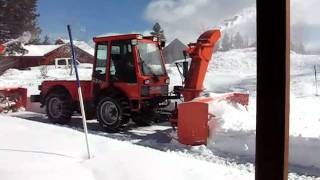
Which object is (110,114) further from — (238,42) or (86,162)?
(238,42)

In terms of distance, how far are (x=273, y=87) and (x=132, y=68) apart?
7.67 metres

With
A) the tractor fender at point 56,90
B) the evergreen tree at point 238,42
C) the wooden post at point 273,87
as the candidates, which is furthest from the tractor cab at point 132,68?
the evergreen tree at point 238,42

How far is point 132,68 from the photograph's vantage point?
34.1 feet

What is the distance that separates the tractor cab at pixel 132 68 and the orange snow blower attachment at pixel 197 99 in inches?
31.0

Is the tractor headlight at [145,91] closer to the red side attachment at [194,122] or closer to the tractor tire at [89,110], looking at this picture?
the tractor tire at [89,110]

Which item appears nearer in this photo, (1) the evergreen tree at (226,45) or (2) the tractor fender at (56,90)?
(2) the tractor fender at (56,90)

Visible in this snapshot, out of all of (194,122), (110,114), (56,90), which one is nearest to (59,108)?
(56,90)

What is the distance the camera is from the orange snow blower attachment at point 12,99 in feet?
46.4

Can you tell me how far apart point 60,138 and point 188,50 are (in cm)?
436

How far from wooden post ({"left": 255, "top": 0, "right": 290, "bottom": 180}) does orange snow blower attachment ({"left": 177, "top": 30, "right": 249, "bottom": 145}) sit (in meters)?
5.74

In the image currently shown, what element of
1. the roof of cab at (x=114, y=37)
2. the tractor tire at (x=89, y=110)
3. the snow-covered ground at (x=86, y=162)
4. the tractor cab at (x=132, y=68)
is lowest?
the snow-covered ground at (x=86, y=162)

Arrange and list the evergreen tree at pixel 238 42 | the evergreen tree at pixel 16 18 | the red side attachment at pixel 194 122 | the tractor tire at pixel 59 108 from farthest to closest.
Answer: the evergreen tree at pixel 238 42 < the evergreen tree at pixel 16 18 < the tractor tire at pixel 59 108 < the red side attachment at pixel 194 122

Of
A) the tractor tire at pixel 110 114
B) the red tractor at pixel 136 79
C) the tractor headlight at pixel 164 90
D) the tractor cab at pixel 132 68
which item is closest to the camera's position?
the red tractor at pixel 136 79

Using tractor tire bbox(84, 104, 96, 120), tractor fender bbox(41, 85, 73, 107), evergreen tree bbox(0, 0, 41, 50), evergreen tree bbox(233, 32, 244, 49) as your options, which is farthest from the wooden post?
evergreen tree bbox(233, 32, 244, 49)
